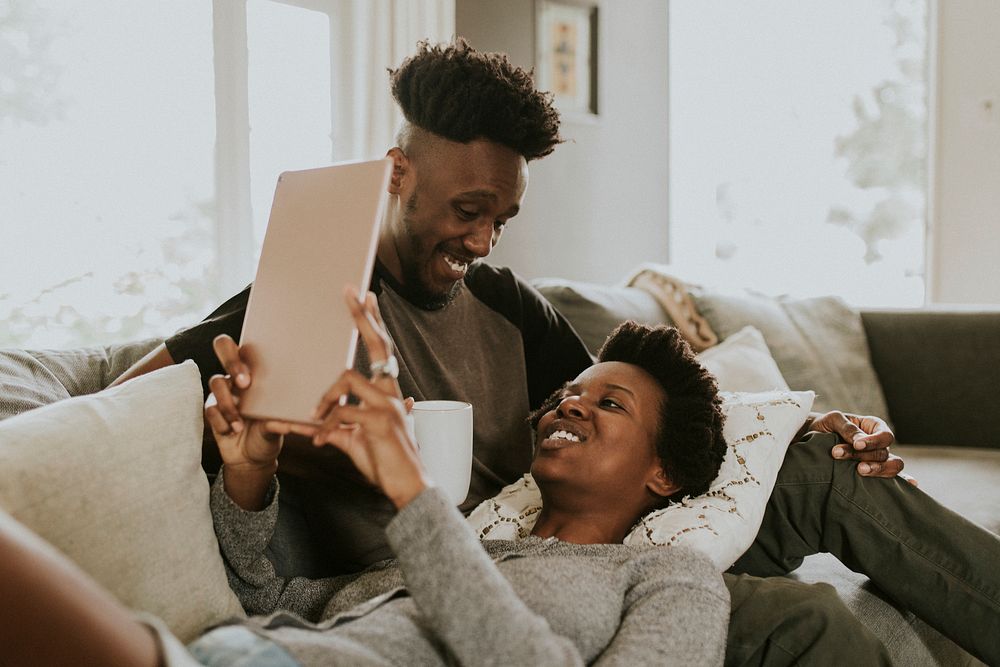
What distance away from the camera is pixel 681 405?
4.68 ft

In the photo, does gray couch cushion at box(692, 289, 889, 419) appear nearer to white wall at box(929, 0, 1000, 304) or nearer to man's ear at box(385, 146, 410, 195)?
man's ear at box(385, 146, 410, 195)

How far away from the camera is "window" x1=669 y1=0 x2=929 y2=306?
4.18 meters

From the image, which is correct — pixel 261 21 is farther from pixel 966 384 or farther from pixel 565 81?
pixel 966 384

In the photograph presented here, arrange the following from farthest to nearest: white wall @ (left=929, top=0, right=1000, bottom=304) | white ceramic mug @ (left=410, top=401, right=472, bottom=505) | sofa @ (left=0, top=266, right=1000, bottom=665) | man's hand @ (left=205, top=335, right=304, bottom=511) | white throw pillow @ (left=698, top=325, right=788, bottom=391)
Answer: white wall @ (left=929, top=0, right=1000, bottom=304), sofa @ (left=0, top=266, right=1000, bottom=665), white throw pillow @ (left=698, top=325, right=788, bottom=391), white ceramic mug @ (left=410, top=401, right=472, bottom=505), man's hand @ (left=205, top=335, right=304, bottom=511)

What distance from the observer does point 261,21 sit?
8.91 ft

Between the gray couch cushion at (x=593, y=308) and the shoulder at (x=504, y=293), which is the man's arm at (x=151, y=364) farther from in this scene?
the gray couch cushion at (x=593, y=308)

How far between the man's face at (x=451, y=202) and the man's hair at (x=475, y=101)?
1.1 inches

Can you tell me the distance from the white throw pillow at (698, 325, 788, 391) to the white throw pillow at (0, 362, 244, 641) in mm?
1410

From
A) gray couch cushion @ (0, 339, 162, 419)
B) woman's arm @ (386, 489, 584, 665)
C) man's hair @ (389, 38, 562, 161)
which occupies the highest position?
man's hair @ (389, 38, 562, 161)

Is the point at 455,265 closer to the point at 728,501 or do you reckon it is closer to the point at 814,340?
the point at 728,501

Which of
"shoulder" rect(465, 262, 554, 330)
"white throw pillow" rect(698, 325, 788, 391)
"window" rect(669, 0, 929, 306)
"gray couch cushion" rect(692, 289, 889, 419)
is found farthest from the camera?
"window" rect(669, 0, 929, 306)

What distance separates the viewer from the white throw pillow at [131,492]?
0.89 meters

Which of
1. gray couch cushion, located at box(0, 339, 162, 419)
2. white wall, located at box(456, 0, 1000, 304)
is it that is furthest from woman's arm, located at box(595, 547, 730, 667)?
white wall, located at box(456, 0, 1000, 304)

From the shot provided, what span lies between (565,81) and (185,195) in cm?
167
